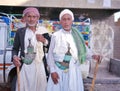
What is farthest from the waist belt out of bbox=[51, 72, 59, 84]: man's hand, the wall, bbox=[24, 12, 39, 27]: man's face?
the wall

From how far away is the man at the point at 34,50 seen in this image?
4875mm

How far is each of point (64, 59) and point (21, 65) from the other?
75 cm

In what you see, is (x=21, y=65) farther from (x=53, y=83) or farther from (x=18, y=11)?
(x=18, y=11)

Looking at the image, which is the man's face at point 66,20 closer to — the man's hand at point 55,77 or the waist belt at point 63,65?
the waist belt at point 63,65

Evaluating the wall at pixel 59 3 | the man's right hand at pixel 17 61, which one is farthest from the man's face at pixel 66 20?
the wall at pixel 59 3

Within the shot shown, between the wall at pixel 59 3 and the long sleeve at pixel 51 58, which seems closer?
the long sleeve at pixel 51 58

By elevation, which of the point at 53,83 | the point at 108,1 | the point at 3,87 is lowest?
the point at 3,87

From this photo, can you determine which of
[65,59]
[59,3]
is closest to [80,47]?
[65,59]

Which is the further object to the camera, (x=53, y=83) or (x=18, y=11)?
(x=18, y=11)

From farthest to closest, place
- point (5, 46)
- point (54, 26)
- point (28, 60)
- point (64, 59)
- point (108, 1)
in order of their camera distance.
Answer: point (108, 1), point (54, 26), point (5, 46), point (28, 60), point (64, 59)

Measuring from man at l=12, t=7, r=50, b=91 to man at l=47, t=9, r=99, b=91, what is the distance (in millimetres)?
388

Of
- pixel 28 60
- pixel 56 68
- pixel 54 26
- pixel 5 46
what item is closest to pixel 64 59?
pixel 56 68

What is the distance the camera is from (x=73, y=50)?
14.9 feet

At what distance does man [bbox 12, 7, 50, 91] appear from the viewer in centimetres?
488
